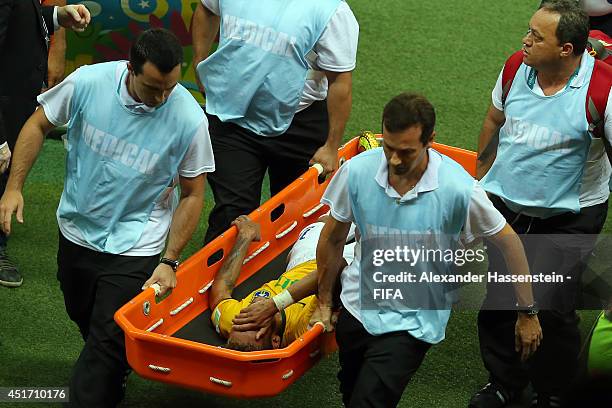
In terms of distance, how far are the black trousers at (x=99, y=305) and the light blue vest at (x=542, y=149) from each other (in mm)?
1627

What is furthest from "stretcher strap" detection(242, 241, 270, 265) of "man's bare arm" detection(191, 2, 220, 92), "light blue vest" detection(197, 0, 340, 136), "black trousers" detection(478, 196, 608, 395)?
"black trousers" detection(478, 196, 608, 395)

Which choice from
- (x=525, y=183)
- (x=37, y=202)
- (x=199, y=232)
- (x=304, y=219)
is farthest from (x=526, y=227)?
(x=37, y=202)

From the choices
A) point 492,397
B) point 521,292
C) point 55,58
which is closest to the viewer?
point 521,292

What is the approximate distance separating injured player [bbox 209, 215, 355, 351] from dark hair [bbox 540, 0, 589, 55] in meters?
1.35

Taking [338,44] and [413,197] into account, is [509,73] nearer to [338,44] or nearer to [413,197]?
[338,44]

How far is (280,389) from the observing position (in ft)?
13.8

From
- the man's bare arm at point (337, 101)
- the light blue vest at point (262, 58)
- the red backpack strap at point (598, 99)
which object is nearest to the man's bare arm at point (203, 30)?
the light blue vest at point (262, 58)

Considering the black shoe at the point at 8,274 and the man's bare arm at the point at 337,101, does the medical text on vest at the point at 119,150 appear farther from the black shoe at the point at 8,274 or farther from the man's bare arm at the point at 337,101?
the black shoe at the point at 8,274

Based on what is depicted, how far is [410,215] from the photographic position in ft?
13.0

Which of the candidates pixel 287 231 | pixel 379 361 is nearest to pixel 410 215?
pixel 379 361

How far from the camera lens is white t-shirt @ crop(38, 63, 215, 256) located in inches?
170

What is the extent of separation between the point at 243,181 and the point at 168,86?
118cm

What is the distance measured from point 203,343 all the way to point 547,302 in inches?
60.6

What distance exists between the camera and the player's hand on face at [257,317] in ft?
14.4
